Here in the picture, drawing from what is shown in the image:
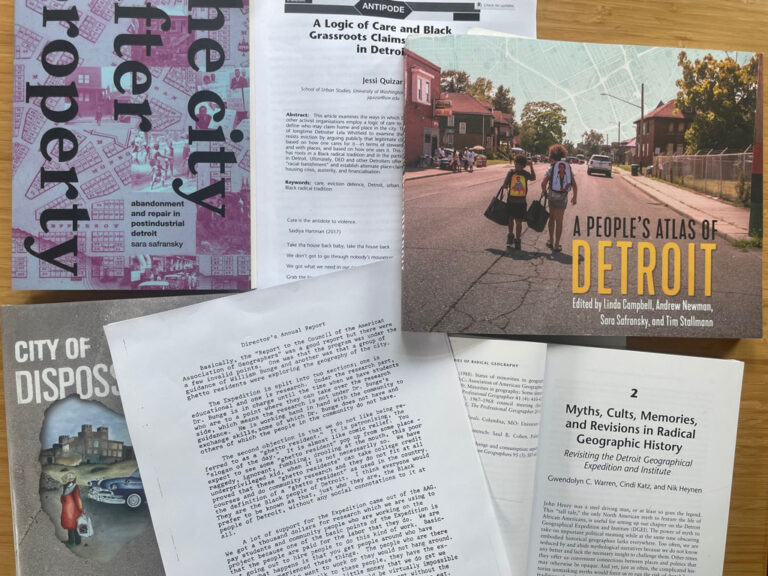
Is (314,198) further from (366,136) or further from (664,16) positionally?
(664,16)

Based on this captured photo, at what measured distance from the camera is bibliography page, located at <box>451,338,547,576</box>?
1.82 feet

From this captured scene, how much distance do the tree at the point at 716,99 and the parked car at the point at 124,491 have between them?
0.57m

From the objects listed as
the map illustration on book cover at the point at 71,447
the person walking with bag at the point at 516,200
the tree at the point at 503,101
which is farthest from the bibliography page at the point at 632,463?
the map illustration on book cover at the point at 71,447

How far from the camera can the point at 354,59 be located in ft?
1.84

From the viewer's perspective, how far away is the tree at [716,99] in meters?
0.56

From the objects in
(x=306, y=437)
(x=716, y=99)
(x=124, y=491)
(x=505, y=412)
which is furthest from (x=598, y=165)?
(x=124, y=491)

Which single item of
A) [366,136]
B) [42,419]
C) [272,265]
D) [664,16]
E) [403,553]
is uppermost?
[664,16]

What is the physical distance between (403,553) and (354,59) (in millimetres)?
437

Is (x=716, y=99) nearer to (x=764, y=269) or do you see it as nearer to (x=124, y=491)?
(x=764, y=269)

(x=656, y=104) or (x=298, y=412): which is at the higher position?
(x=656, y=104)

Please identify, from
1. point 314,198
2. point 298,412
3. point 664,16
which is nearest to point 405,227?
point 314,198

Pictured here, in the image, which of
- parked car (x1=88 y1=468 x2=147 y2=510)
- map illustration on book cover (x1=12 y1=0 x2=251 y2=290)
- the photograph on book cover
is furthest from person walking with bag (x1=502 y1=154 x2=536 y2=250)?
parked car (x1=88 y1=468 x2=147 y2=510)

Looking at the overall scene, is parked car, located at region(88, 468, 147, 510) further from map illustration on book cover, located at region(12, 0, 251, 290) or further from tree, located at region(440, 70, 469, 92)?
tree, located at region(440, 70, 469, 92)

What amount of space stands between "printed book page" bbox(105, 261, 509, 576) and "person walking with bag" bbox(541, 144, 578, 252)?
5.4 inches
